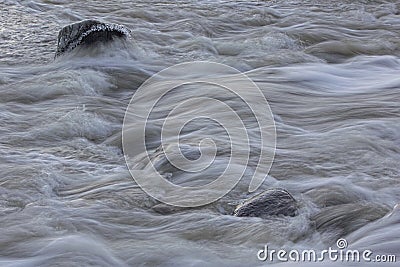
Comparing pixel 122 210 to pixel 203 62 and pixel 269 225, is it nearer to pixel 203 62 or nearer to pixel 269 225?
pixel 269 225

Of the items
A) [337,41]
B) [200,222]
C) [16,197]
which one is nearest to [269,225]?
[200,222]

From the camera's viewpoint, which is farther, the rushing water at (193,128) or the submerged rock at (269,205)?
the submerged rock at (269,205)

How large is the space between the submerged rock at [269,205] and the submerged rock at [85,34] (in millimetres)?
3218

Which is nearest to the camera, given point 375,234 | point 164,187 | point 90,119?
point 375,234

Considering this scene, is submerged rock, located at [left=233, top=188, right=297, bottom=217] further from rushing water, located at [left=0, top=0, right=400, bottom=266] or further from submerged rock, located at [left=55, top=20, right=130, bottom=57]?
submerged rock, located at [left=55, top=20, right=130, bottom=57]

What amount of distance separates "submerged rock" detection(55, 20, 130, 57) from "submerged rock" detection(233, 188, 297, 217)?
3.22 meters

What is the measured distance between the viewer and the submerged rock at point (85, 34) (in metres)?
6.83

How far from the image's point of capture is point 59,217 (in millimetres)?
3990

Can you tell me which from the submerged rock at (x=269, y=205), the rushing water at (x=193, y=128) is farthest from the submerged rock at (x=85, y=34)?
the submerged rock at (x=269, y=205)

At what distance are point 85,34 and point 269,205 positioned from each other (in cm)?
347

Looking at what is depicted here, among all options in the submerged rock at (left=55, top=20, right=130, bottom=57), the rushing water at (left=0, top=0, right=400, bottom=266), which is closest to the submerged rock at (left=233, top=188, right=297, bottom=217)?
the rushing water at (left=0, top=0, right=400, bottom=266)

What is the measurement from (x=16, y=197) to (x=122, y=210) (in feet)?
1.79

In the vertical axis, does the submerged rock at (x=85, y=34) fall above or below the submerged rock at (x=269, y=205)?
above

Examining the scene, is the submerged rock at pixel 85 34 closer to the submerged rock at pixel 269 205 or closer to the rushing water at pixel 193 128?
the rushing water at pixel 193 128
